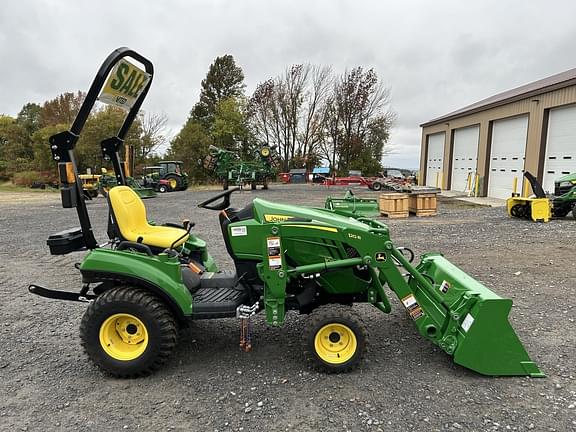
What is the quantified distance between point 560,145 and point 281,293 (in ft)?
45.0

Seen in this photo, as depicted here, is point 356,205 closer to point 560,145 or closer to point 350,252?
point 350,252

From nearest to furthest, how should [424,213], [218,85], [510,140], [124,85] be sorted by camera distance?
[124,85], [424,213], [510,140], [218,85]

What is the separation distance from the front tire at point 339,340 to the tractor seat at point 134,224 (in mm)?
1305

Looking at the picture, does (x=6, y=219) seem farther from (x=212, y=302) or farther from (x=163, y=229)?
(x=212, y=302)

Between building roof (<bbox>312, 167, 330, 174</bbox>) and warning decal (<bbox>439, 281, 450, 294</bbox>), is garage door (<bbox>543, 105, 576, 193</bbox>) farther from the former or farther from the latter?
building roof (<bbox>312, 167, 330, 174</bbox>)

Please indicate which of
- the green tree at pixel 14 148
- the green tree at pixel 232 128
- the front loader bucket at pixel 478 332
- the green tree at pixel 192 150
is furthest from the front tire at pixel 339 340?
the green tree at pixel 14 148

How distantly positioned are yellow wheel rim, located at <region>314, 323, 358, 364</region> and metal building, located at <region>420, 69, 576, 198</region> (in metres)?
12.9

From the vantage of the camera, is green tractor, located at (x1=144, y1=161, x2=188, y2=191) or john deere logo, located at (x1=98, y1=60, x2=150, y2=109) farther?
green tractor, located at (x1=144, y1=161, x2=188, y2=191)

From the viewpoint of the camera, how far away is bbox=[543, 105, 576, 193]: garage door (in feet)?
41.8

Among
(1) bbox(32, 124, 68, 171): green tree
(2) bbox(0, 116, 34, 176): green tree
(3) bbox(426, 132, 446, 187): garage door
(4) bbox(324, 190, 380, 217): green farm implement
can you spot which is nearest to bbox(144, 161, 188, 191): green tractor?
(1) bbox(32, 124, 68, 171): green tree

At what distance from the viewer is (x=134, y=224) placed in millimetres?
3574

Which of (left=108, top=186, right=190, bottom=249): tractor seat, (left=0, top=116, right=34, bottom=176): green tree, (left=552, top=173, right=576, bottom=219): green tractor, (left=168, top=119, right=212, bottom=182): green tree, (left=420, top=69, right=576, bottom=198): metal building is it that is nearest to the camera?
(left=108, top=186, right=190, bottom=249): tractor seat

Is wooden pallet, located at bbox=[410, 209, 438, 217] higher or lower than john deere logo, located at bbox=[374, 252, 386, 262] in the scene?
lower

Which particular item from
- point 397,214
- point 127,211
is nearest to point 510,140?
point 397,214
